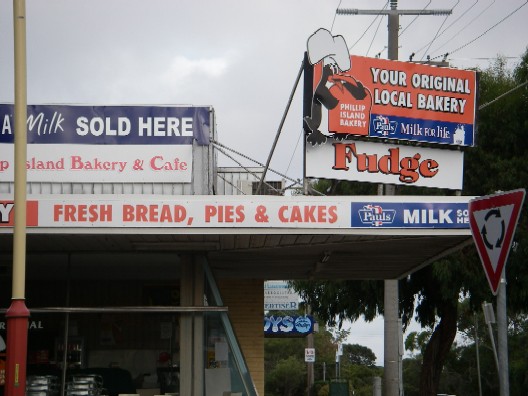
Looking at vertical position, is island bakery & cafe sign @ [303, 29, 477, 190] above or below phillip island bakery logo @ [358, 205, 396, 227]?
above

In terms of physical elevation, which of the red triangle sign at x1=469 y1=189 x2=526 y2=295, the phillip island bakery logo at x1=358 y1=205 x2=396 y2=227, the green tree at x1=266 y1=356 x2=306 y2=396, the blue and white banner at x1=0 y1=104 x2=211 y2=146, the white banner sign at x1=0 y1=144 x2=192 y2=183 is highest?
the blue and white banner at x1=0 y1=104 x2=211 y2=146

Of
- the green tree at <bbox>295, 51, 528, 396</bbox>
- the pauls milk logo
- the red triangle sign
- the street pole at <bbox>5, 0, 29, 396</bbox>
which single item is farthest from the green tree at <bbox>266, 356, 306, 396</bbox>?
the red triangle sign

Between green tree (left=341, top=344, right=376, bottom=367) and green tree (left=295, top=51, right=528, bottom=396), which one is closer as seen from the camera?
green tree (left=295, top=51, right=528, bottom=396)

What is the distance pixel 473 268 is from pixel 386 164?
7816 millimetres

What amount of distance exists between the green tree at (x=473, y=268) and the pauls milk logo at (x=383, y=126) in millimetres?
5575

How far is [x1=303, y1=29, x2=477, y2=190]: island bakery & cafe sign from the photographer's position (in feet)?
64.1

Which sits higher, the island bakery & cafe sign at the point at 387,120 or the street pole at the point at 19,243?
the island bakery & cafe sign at the point at 387,120

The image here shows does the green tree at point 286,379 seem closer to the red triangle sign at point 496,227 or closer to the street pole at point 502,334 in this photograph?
the red triangle sign at point 496,227

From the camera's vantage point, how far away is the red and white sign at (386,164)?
63.4 feet

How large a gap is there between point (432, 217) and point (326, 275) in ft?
23.3

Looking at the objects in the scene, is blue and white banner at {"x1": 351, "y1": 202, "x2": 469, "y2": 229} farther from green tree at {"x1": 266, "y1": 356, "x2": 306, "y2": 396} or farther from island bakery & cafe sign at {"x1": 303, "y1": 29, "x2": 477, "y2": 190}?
green tree at {"x1": 266, "y1": 356, "x2": 306, "y2": 396}

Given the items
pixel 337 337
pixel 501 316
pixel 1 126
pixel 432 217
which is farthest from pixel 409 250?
pixel 337 337

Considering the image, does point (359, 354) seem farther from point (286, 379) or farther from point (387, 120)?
point (387, 120)

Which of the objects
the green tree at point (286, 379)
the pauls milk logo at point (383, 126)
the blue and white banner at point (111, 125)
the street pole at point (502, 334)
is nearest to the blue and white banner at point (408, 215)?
the blue and white banner at point (111, 125)
